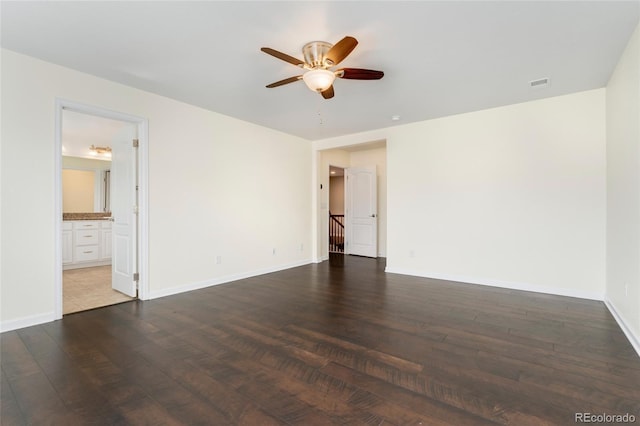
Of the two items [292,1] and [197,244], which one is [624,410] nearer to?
[292,1]

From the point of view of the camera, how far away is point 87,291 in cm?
415

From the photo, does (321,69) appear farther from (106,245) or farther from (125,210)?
(106,245)

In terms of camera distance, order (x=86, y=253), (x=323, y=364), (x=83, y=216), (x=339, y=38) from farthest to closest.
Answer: (x=83, y=216) < (x=86, y=253) < (x=339, y=38) < (x=323, y=364)

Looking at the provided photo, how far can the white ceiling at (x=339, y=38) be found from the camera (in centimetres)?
218

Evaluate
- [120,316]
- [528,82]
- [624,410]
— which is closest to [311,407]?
[624,410]

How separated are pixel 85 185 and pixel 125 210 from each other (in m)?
4.65

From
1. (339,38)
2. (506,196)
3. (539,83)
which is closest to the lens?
(339,38)

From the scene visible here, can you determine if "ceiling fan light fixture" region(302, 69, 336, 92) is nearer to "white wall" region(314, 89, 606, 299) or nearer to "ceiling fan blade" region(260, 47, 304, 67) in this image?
"ceiling fan blade" region(260, 47, 304, 67)

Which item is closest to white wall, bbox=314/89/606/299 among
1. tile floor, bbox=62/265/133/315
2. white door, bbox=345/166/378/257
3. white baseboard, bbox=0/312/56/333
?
white door, bbox=345/166/378/257

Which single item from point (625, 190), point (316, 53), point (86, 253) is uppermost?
point (316, 53)

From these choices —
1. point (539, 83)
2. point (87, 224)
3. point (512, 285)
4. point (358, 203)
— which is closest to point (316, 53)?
point (539, 83)

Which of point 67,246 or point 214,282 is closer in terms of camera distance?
point 214,282

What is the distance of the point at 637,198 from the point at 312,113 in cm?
381

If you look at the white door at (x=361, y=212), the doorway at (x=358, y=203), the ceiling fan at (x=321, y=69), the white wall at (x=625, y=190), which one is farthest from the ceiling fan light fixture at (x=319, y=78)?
the white door at (x=361, y=212)
